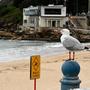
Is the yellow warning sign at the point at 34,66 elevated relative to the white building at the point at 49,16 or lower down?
elevated

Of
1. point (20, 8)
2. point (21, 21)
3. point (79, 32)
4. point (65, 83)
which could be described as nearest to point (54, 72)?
point (65, 83)

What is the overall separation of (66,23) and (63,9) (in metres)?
4.25

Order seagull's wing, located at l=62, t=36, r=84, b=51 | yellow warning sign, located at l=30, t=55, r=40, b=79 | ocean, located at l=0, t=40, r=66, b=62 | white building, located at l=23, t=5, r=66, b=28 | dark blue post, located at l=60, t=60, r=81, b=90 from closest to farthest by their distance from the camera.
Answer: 1. dark blue post, located at l=60, t=60, r=81, b=90
2. yellow warning sign, located at l=30, t=55, r=40, b=79
3. seagull's wing, located at l=62, t=36, r=84, b=51
4. ocean, located at l=0, t=40, r=66, b=62
5. white building, located at l=23, t=5, r=66, b=28

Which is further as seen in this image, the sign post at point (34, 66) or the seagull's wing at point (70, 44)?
the seagull's wing at point (70, 44)

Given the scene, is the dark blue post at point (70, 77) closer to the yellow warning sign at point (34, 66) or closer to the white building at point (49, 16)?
the yellow warning sign at point (34, 66)

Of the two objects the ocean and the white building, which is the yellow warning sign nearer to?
the ocean

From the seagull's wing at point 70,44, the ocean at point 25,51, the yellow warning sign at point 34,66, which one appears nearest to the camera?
the yellow warning sign at point 34,66

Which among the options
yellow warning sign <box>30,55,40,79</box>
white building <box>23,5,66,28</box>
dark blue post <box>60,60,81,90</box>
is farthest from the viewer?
white building <box>23,5,66,28</box>

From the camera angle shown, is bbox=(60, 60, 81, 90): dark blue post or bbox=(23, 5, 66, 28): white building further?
bbox=(23, 5, 66, 28): white building

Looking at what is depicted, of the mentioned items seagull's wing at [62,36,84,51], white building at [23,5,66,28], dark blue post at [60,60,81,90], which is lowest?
white building at [23,5,66,28]

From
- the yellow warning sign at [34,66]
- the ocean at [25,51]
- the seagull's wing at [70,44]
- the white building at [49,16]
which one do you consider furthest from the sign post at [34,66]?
the white building at [49,16]

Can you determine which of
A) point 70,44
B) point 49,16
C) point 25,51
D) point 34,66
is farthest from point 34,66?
point 49,16

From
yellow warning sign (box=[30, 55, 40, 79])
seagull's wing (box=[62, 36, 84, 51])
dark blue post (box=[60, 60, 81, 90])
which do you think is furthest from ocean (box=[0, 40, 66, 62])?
dark blue post (box=[60, 60, 81, 90])

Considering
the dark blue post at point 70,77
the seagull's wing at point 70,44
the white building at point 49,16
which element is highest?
the seagull's wing at point 70,44
